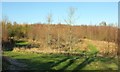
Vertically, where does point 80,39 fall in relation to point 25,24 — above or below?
below

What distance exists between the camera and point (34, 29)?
1655 centimetres

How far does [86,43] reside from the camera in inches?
591

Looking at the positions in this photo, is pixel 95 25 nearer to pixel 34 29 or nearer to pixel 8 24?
pixel 34 29

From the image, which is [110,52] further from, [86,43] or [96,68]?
[96,68]

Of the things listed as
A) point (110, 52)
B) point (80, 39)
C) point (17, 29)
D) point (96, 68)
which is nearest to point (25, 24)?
point (17, 29)

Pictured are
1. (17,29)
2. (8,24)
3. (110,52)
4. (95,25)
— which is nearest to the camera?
(110,52)

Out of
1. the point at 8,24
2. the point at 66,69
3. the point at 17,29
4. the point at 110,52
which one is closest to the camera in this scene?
the point at 66,69

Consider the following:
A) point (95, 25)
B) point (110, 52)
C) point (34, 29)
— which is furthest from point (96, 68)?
point (34, 29)

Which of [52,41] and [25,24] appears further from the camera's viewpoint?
[25,24]

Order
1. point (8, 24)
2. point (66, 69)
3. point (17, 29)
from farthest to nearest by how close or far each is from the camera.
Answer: point (17, 29) < point (8, 24) < point (66, 69)

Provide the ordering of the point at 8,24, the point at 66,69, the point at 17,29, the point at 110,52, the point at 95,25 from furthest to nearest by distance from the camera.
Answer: the point at 17,29 < the point at 95,25 < the point at 8,24 < the point at 110,52 < the point at 66,69

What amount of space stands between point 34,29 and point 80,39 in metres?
3.31

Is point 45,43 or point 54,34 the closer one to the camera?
point 45,43

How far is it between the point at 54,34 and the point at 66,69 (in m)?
8.83
